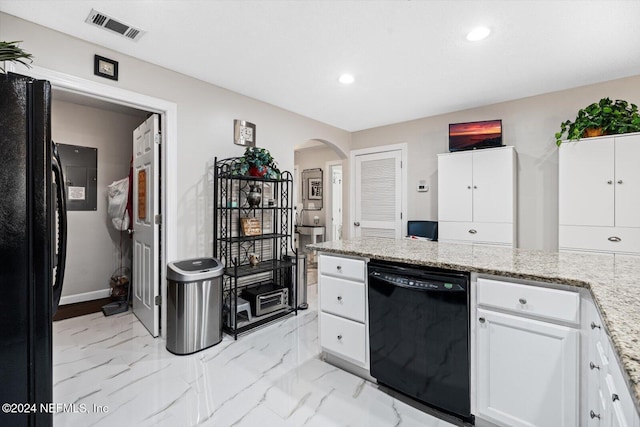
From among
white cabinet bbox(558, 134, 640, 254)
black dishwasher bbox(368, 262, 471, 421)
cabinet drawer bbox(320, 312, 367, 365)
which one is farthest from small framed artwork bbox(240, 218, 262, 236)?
white cabinet bbox(558, 134, 640, 254)

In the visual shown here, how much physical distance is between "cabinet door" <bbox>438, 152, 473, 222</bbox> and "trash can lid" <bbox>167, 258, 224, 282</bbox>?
270 cm

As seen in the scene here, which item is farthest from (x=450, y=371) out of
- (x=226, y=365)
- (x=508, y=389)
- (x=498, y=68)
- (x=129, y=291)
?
(x=129, y=291)

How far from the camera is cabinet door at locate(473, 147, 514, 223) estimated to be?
10.7 ft

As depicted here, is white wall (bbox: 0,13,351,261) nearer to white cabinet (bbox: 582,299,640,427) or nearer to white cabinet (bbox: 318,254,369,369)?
white cabinet (bbox: 318,254,369,369)

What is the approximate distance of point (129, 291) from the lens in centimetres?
367

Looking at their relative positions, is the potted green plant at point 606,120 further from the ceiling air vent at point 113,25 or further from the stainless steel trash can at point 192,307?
the ceiling air vent at point 113,25

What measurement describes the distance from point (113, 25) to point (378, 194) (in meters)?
3.63

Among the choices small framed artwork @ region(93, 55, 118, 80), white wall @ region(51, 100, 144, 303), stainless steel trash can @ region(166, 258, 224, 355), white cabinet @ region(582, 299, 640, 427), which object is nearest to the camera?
white cabinet @ region(582, 299, 640, 427)

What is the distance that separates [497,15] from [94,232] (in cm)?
474

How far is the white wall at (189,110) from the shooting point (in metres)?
2.05

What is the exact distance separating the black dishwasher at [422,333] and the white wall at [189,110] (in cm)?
183

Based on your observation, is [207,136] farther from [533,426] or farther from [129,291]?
[533,426]

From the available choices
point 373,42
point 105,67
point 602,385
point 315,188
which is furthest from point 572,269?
point 315,188

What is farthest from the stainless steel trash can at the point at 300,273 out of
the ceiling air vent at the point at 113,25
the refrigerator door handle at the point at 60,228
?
the ceiling air vent at the point at 113,25
